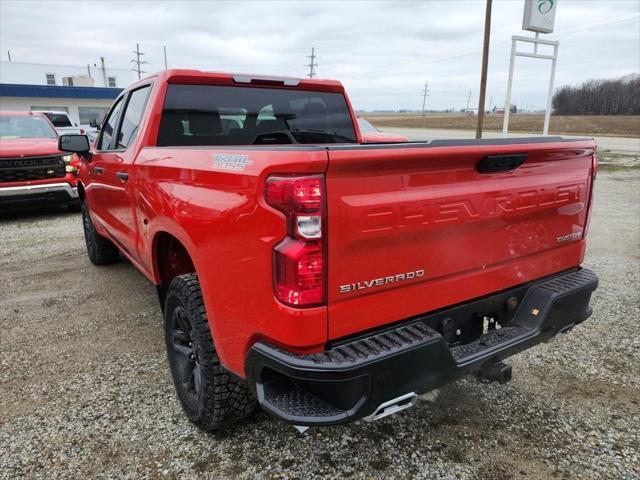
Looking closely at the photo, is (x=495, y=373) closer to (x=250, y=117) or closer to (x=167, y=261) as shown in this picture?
(x=167, y=261)

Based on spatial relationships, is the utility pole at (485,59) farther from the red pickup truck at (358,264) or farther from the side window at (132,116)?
the red pickup truck at (358,264)

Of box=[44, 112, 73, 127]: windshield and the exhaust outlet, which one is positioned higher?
box=[44, 112, 73, 127]: windshield

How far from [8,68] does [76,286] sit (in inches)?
2062

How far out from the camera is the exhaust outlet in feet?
6.13

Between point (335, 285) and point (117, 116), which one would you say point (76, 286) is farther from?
point (335, 285)

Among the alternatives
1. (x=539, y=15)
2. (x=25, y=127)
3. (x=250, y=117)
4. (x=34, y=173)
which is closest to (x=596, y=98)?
(x=539, y=15)

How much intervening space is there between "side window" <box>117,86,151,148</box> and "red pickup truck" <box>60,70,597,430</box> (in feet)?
1.98

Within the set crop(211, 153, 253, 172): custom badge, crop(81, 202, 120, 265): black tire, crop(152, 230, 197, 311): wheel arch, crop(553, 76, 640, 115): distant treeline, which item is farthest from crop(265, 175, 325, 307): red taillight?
crop(553, 76, 640, 115): distant treeline

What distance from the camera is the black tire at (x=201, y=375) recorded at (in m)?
2.33

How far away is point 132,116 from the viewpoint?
3.69 m

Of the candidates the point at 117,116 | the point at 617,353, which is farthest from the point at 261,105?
the point at 617,353

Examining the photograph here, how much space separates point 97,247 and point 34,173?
3.64 m

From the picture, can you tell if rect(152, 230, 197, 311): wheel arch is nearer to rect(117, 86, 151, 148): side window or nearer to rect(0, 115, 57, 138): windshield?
rect(117, 86, 151, 148): side window

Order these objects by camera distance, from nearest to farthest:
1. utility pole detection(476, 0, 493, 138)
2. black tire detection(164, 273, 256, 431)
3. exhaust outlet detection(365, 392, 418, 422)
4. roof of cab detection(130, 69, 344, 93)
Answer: exhaust outlet detection(365, 392, 418, 422)
black tire detection(164, 273, 256, 431)
roof of cab detection(130, 69, 344, 93)
utility pole detection(476, 0, 493, 138)
